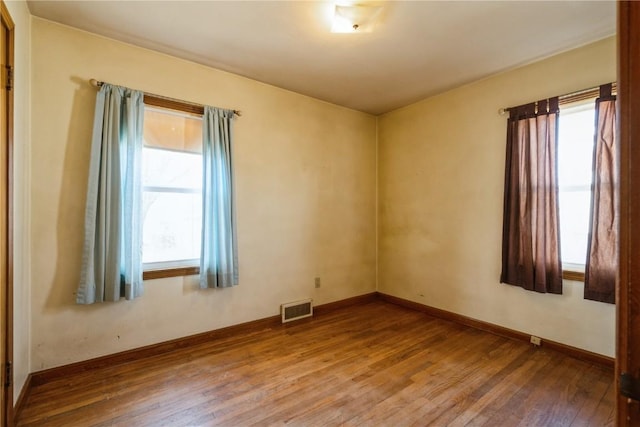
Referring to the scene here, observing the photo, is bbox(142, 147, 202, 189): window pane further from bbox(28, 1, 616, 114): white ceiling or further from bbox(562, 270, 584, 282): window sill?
bbox(562, 270, 584, 282): window sill

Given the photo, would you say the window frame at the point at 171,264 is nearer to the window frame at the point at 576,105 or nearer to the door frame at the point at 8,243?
the door frame at the point at 8,243

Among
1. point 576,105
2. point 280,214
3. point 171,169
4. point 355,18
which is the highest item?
point 355,18

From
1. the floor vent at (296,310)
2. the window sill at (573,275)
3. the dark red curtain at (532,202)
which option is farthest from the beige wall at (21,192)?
the window sill at (573,275)

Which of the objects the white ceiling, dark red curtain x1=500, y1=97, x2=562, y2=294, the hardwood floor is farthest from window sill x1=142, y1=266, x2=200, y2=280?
dark red curtain x1=500, y1=97, x2=562, y2=294

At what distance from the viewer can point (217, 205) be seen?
2.86 m

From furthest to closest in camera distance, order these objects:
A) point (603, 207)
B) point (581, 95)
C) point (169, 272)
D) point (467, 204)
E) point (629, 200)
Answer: point (467, 204), point (169, 272), point (581, 95), point (603, 207), point (629, 200)

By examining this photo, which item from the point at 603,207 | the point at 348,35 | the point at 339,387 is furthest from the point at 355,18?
the point at 339,387

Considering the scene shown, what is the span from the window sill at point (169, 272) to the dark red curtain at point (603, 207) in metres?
3.44

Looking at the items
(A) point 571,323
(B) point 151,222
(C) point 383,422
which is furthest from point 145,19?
(A) point 571,323

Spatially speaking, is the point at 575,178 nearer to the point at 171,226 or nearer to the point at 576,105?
the point at 576,105

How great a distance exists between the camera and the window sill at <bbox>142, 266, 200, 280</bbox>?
8.59 feet

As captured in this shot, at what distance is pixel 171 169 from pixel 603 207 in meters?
3.65

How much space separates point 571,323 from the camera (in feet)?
8.54

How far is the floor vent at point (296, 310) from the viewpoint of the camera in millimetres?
3418
